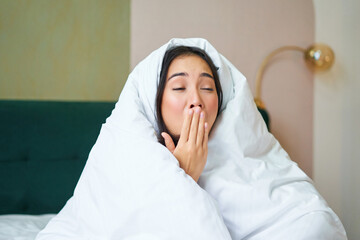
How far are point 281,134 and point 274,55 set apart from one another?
0.54 meters

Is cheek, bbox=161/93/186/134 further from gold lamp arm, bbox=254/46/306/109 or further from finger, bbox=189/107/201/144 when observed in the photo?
gold lamp arm, bbox=254/46/306/109

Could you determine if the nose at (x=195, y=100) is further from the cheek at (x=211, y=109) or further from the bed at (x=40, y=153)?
the bed at (x=40, y=153)

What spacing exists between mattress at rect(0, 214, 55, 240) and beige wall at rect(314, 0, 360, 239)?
5.75ft

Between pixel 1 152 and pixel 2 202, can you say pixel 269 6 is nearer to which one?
pixel 1 152

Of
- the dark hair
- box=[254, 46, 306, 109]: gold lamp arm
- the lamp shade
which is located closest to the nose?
the dark hair

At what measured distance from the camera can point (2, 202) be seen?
1.45 metres

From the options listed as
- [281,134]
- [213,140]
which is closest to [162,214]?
[213,140]

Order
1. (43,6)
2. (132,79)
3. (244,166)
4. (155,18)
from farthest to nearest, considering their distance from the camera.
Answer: (155,18)
(43,6)
(132,79)
(244,166)

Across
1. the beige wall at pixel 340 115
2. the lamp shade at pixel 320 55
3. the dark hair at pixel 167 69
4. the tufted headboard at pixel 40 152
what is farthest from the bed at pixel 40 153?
the beige wall at pixel 340 115

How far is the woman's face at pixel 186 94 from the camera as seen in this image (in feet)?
3.35

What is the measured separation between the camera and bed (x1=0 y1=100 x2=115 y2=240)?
4.82 feet

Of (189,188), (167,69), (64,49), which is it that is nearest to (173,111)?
(167,69)

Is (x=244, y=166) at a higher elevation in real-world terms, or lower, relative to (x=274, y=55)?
lower

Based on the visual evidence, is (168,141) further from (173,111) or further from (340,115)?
(340,115)
